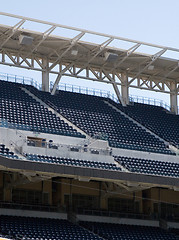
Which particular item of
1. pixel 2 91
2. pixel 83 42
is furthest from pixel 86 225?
pixel 83 42

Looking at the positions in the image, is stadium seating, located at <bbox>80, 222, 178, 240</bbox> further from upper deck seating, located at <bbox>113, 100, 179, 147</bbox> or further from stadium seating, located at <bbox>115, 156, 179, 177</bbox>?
upper deck seating, located at <bbox>113, 100, 179, 147</bbox>

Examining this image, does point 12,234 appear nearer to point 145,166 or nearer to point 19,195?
point 19,195

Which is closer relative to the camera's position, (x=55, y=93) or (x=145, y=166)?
(x=145, y=166)

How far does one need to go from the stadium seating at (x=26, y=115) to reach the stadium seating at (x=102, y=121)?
122 centimetres

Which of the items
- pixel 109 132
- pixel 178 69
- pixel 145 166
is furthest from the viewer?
pixel 178 69

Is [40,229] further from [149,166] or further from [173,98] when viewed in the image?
[173,98]

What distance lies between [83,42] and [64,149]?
38.2 ft

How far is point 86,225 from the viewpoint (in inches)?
1469

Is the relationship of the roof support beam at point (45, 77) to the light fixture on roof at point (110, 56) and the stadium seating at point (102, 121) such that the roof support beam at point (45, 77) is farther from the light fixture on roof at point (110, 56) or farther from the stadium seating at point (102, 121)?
the light fixture on roof at point (110, 56)

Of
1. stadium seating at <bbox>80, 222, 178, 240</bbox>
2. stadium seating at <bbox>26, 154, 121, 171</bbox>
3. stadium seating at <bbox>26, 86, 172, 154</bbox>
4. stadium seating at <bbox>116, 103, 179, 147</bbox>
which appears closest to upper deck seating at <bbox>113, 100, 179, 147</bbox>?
stadium seating at <bbox>116, 103, 179, 147</bbox>

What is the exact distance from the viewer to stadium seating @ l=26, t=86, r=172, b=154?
136 feet

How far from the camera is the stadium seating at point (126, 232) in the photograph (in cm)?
3656

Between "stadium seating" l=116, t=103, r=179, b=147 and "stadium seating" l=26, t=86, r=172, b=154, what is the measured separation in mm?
1425

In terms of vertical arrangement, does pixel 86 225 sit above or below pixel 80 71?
below
